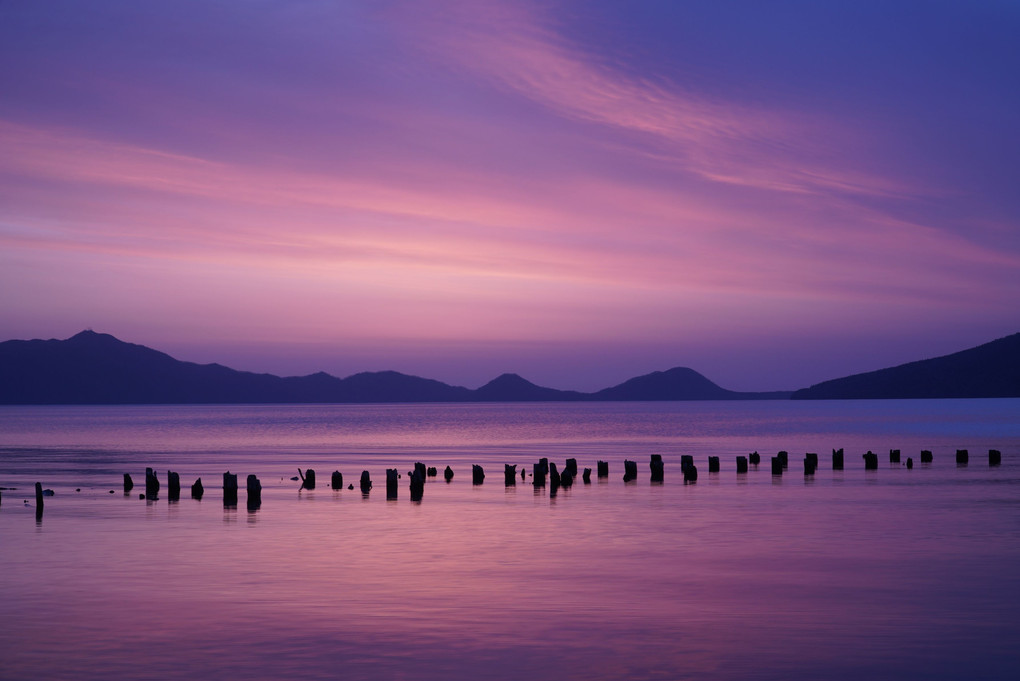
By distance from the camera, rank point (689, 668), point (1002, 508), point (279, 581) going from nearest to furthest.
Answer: point (689, 668) → point (279, 581) → point (1002, 508)

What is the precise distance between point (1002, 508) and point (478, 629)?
24.1 meters

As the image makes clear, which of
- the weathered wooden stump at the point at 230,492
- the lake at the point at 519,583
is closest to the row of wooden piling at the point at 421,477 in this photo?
the weathered wooden stump at the point at 230,492

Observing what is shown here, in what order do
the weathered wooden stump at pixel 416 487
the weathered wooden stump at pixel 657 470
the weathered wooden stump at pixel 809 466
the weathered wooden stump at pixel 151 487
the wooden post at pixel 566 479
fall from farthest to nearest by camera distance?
the weathered wooden stump at pixel 809 466
the weathered wooden stump at pixel 657 470
the wooden post at pixel 566 479
the weathered wooden stump at pixel 416 487
the weathered wooden stump at pixel 151 487

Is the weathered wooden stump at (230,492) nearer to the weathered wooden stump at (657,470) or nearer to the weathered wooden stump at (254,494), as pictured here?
the weathered wooden stump at (254,494)

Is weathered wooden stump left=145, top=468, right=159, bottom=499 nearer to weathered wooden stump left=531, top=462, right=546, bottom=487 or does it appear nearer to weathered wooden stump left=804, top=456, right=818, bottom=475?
weathered wooden stump left=531, top=462, right=546, bottom=487

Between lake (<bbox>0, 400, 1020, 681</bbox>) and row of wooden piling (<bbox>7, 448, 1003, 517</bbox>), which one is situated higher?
row of wooden piling (<bbox>7, 448, 1003, 517</bbox>)

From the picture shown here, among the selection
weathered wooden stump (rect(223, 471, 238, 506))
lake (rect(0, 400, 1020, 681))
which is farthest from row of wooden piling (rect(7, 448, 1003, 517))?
lake (rect(0, 400, 1020, 681))

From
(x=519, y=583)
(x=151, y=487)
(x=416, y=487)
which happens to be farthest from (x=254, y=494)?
(x=519, y=583)

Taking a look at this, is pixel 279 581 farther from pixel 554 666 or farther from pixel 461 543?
pixel 554 666

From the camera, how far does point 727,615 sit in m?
18.4

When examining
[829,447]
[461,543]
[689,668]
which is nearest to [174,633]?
[689,668]

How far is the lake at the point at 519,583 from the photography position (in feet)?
50.5

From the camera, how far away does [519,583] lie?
2155 centimetres

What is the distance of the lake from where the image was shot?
15406 millimetres
